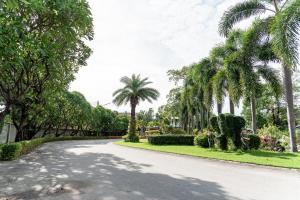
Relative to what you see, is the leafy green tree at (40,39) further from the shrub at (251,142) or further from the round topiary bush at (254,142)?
the round topiary bush at (254,142)

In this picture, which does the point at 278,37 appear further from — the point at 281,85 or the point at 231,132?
the point at 281,85

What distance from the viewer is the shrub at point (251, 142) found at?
71.3 feet

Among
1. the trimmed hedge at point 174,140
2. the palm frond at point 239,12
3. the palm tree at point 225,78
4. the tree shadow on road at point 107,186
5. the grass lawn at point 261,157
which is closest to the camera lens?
the tree shadow on road at point 107,186

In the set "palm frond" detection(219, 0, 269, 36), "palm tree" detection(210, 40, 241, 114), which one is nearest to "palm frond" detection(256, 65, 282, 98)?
"palm tree" detection(210, 40, 241, 114)

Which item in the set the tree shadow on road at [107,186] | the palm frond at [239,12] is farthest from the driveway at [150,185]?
the palm frond at [239,12]

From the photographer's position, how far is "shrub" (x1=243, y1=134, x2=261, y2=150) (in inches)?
855

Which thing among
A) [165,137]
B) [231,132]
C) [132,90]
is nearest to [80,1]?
[231,132]

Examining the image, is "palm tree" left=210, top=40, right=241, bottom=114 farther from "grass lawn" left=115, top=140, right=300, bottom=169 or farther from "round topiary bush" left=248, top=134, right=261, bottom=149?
"grass lawn" left=115, top=140, right=300, bottom=169

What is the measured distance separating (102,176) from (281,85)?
21.3m

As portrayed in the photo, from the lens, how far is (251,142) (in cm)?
2194

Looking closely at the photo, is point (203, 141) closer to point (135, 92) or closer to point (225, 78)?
point (225, 78)

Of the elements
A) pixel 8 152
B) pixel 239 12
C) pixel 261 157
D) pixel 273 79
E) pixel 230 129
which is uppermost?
pixel 239 12

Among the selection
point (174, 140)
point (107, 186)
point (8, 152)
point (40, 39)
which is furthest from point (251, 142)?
point (40, 39)

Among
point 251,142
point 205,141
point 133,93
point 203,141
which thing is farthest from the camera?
point 133,93
